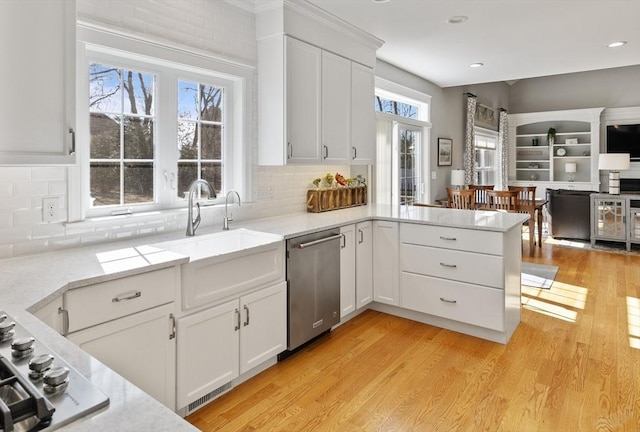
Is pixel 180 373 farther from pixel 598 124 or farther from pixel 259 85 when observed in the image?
pixel 598 124

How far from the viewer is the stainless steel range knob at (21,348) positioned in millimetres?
938

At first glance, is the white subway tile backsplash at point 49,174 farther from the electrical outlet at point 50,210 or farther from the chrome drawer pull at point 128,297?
the chrome drawer pull at point 128,297

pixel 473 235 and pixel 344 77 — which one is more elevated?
pixel 344 77

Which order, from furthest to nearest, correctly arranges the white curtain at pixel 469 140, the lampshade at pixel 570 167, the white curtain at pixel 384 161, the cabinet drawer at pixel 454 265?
the lampshade at pixel 570 167, the white curtain at pixel 469 140, the white curtain at pixel 384 161, the cabinet drawer at pixel 454 265

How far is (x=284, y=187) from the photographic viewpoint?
370cm

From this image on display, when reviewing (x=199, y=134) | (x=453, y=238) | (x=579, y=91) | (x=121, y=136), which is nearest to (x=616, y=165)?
(x=579, y=91)

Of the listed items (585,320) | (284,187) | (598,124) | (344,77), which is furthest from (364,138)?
(598,124)

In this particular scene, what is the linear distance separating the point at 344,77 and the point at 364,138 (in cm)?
64

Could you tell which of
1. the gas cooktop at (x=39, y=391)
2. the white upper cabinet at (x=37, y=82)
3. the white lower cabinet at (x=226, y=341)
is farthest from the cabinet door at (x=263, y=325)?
the gas cooktop at (x=39, y=391)

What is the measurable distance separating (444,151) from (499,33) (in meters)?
2.76

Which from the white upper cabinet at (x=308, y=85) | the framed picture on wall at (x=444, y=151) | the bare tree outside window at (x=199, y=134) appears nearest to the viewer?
the bare tree outside window at (x=199, y=134)

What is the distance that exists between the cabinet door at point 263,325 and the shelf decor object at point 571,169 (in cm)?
908

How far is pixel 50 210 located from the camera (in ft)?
7.25

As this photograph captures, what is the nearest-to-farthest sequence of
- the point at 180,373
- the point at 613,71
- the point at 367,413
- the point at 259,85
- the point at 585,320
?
the point at 180,373 → the point at 367,413 → the point at 259,85 → the point at 585,320 → the point at 613,71
